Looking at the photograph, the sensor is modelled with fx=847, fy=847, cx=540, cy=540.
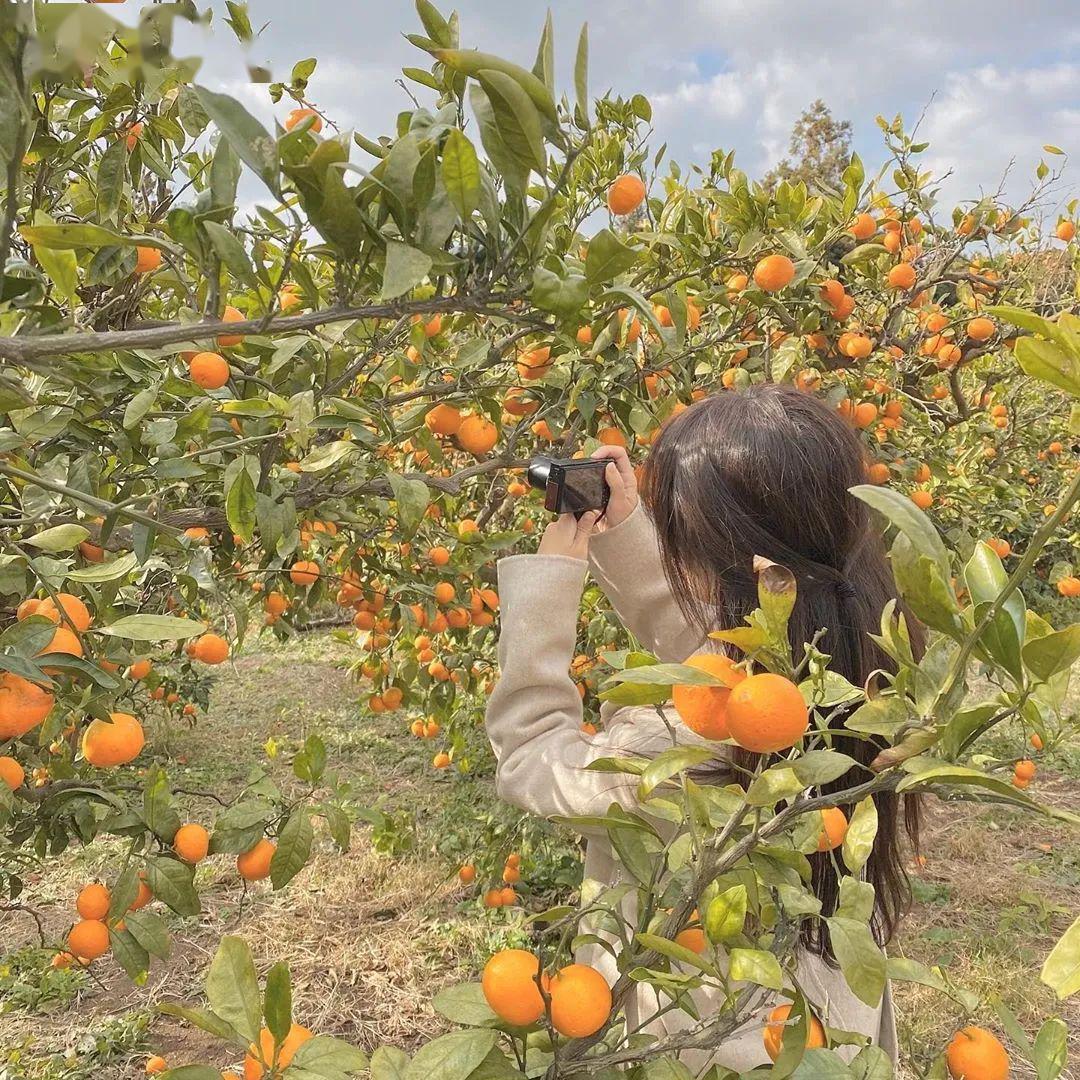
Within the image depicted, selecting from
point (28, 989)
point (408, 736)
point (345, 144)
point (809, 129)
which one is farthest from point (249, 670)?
point (809, 129)

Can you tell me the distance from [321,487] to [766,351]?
97 cm

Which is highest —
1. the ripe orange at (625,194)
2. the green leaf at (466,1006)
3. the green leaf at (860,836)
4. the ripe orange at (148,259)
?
the ripe orange at (625,194)

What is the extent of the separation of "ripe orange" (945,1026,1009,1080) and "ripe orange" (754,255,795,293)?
122 cm

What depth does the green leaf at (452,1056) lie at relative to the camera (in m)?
0.63

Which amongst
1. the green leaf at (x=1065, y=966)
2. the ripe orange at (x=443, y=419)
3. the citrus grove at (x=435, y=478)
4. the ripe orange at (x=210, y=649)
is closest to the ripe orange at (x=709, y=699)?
the citrus grove at (x=435, y=478)

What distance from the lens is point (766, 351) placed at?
70.7 inches

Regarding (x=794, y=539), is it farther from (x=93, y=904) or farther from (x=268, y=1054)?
(x=93, y=904)

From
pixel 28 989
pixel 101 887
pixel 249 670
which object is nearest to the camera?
pixel 101 887

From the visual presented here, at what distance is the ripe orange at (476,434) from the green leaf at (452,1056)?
1.15m

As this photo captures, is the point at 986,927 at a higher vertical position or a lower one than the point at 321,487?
lower

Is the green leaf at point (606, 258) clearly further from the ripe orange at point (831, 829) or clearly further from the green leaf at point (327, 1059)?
the green leaf at point (327, 1059)

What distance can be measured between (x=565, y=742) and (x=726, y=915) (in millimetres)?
515

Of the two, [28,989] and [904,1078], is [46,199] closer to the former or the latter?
[28,989]

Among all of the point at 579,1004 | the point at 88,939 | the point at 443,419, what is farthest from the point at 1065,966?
the point at 443,419
